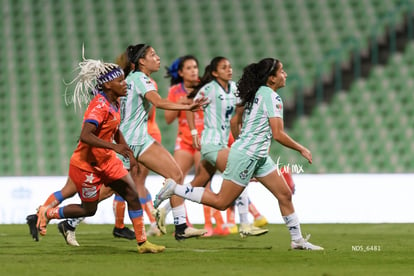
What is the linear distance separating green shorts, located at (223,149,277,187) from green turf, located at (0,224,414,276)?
720 millimetres

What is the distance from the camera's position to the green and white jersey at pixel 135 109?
9812mm

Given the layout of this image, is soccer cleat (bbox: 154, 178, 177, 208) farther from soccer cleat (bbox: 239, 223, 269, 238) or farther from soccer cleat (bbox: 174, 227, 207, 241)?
soccer cleat (bbox: 239, 223, 269, 238)

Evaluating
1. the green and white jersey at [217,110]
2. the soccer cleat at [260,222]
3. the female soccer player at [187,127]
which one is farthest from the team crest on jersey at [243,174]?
the soccer cleat at [260,222]

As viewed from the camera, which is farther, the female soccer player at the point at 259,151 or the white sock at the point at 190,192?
the white sock at the point at 190,192

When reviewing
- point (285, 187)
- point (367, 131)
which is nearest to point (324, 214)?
point (367, 131)

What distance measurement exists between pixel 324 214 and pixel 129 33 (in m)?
7.85

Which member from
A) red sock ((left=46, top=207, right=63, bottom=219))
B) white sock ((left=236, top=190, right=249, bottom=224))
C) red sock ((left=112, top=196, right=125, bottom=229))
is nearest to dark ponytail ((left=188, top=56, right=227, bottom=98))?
white sock ((left=236, top=190, right=249, bottom=224))

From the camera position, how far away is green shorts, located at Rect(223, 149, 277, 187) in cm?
874

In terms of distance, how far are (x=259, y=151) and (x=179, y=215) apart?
1.49m

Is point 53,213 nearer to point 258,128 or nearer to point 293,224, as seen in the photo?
point 258,128

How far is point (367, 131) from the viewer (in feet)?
54.9

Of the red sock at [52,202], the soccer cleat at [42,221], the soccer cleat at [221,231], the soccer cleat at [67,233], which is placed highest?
the red sock at [52,202]

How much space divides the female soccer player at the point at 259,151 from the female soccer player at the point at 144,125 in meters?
0.83

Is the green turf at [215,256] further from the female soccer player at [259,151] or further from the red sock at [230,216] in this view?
the red sock at [230,216]
